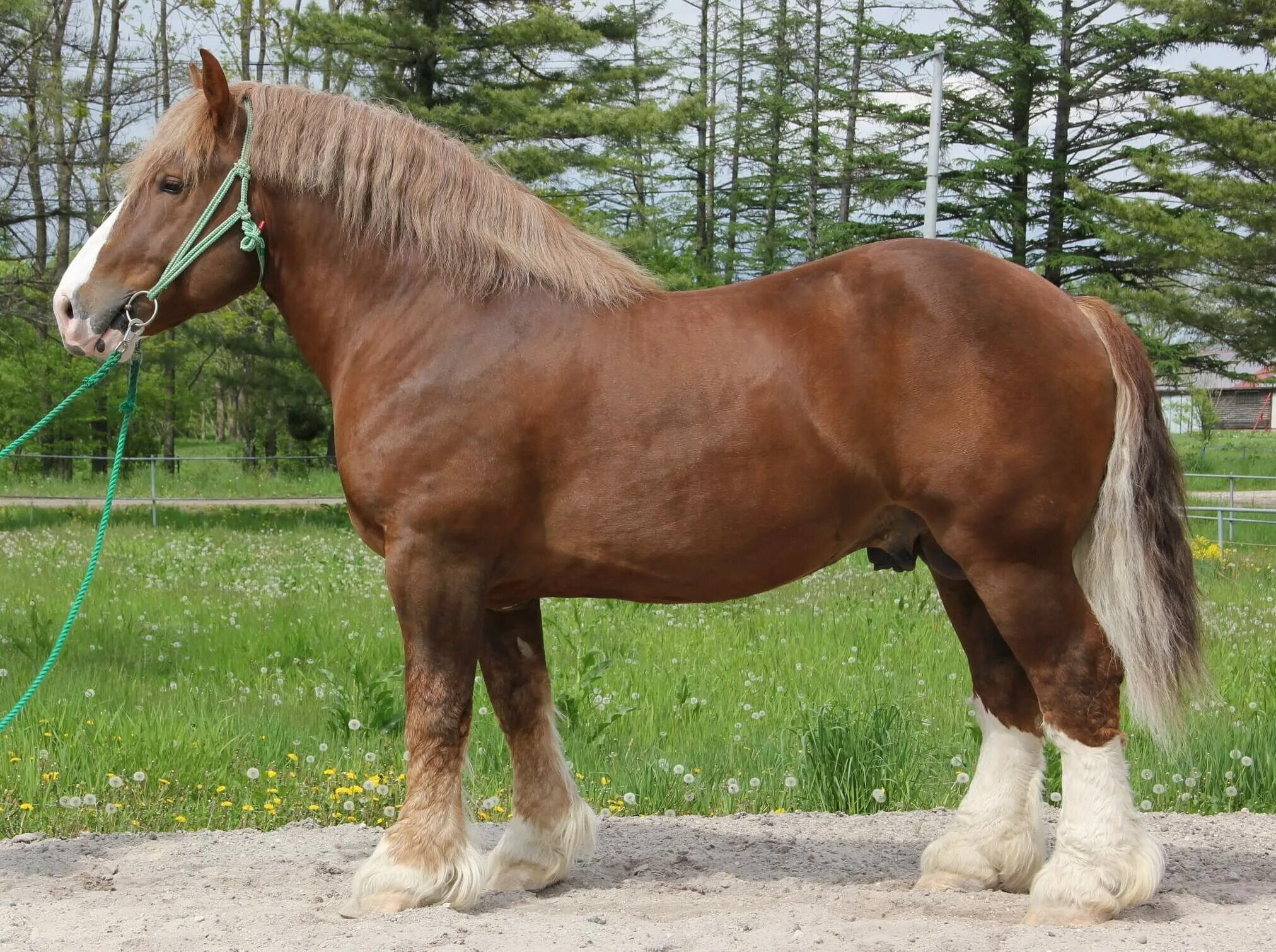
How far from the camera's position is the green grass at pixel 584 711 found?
15.0 feet

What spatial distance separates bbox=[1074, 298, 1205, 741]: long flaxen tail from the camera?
10.8 ft

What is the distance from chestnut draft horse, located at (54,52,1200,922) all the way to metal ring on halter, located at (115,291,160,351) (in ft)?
0.04

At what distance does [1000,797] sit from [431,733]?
6.00 feet

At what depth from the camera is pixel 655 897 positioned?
3623 millimetres

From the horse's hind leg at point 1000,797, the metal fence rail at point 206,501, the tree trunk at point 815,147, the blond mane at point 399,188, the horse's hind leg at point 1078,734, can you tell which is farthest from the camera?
the tree trunk at point 815,147

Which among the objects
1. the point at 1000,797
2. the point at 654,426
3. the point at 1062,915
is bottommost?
the point at 1062,915

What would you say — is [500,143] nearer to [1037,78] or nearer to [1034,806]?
[1037,78]

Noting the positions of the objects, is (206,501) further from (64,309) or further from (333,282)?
(333,282)

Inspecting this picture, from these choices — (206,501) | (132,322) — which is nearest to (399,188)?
(132,322)

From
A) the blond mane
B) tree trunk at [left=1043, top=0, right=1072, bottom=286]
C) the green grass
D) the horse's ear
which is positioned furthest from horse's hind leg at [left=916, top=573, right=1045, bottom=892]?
tree trunk at [left=1043, top=0, right=1072, bottom=286]

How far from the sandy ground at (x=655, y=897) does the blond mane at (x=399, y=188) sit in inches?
73.2

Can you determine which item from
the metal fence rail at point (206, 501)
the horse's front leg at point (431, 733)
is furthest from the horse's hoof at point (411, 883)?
the metal fence rail at point (206, 501)

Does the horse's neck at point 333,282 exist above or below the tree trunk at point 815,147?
below

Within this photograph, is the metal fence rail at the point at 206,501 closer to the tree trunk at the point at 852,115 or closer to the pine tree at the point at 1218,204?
the pine tree at the point at 1218,204
